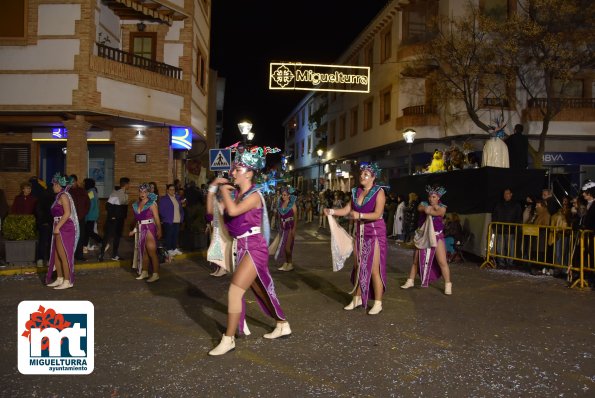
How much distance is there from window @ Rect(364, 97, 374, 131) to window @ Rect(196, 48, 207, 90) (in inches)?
559

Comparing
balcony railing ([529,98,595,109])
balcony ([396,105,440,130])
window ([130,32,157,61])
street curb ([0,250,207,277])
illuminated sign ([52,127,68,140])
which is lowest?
street curb ([0,250,207,277])

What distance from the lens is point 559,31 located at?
70.2ft

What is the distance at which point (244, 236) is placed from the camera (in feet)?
18.0

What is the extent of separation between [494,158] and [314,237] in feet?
26.8

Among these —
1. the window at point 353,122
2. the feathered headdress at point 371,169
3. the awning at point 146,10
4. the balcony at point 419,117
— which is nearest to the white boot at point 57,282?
the feathered headdress at point 371,169

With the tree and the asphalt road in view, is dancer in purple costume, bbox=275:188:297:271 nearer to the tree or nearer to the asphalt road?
the asphalt road

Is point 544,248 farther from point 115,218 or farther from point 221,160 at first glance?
point 115,218

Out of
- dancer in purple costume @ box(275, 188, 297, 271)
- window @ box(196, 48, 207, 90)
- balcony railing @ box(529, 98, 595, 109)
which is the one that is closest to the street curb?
dancer in purple costume @ box(275, 188, 297, 271)

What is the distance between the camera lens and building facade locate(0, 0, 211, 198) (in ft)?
51.1

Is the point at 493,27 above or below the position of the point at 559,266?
above

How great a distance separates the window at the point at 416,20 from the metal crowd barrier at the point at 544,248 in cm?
1766

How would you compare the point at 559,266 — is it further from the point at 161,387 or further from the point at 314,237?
the point at 314,237

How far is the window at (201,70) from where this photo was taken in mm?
20297

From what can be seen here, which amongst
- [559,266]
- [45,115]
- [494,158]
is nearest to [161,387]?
[559,266]
